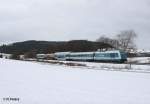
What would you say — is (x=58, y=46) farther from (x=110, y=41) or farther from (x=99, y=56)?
(x=99, y=56)

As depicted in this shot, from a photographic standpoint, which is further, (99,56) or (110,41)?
(110,41)

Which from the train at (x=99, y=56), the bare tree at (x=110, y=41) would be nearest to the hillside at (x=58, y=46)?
the bare tree at (x=110, y=41)

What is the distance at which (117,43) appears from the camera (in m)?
120

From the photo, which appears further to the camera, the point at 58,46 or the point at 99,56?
the point at 58,46

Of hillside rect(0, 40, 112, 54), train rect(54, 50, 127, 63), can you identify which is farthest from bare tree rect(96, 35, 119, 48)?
train rect(54, 50, 127, 63)

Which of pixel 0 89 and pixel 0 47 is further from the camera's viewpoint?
pixel 0 47

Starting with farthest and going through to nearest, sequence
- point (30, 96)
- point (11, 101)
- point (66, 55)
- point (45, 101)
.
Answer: point (66, 55)
point (30, 96)
point (45, 101)
point (11, 101)

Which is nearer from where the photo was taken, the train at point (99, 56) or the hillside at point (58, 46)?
the train at point (99, 56)

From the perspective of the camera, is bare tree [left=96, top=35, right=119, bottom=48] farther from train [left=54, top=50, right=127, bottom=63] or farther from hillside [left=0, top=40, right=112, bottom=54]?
train [left=54, top=50, right=127, bottom=63]

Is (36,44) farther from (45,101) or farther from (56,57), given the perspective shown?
(45,101)

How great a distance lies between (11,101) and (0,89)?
115 inches

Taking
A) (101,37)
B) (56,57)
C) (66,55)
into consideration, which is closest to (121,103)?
(66,55)

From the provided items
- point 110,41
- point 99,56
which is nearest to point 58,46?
point 110,41

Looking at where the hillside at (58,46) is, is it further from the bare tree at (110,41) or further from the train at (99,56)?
the train at (99,56)
